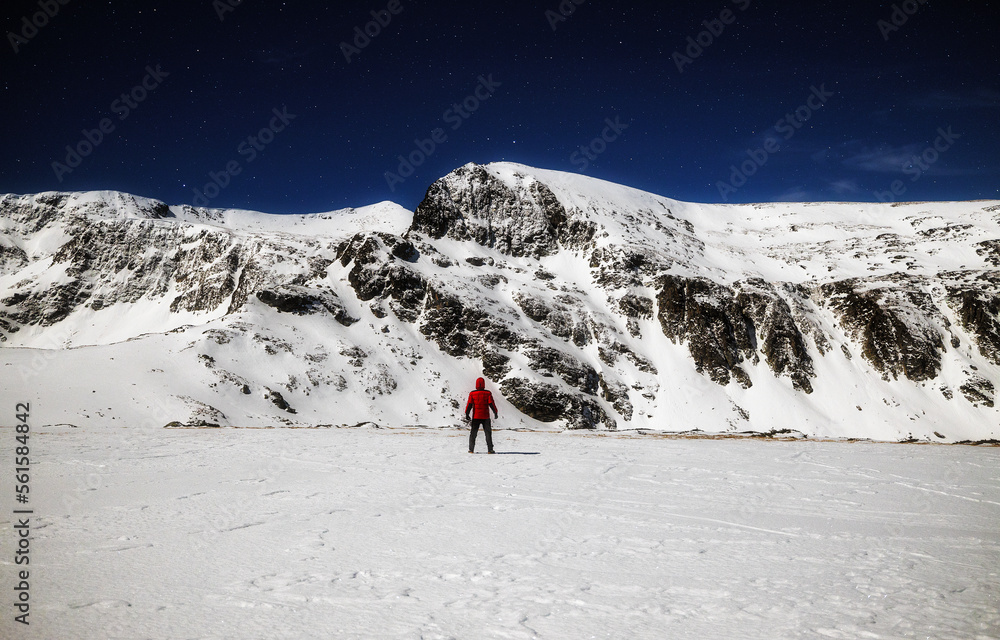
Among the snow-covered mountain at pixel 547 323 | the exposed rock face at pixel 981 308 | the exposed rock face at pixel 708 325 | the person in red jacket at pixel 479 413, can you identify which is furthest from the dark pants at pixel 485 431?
the exposed rock face at pixel 981 308

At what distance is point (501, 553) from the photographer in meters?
4.89

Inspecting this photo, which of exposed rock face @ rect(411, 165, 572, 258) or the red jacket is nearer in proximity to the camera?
the red jacket

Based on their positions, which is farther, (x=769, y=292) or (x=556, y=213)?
(x=556, y=213)

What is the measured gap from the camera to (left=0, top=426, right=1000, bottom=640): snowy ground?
3426mm

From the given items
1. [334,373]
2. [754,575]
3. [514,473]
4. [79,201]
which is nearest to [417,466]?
[514,473]

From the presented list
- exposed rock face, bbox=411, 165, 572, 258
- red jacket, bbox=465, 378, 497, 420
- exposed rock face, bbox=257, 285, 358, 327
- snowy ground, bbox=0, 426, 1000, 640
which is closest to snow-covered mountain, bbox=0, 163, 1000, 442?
exposed rock face, bbox=257, 285, 358, 327

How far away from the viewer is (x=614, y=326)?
6762 cm

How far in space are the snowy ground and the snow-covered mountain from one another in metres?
32.4

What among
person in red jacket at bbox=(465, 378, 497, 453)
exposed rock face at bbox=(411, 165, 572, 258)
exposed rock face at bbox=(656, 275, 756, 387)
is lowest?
person in red jacket at bbox=(465, 378, 497, 453)

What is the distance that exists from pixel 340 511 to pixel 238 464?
16.4 ft

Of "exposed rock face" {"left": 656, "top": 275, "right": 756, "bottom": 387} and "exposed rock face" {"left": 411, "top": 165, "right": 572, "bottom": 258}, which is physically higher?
"exposed rock face" {"left": 411, "top": 165, "right": 572, "bottom": 258}

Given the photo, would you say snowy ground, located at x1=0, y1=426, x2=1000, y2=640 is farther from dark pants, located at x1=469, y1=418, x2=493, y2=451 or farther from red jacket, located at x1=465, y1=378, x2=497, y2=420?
red jacket, located at x1=465, y1=378, x2=497, y2=420

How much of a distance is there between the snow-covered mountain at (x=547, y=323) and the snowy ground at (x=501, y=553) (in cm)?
3242

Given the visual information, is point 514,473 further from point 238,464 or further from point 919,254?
point 919,254
